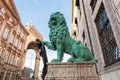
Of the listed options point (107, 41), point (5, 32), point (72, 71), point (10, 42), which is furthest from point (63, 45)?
point (10, 42)

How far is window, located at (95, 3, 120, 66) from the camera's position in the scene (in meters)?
3.99

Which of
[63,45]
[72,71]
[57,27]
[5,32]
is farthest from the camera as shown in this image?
[5,32]

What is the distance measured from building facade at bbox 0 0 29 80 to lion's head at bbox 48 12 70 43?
1705cm

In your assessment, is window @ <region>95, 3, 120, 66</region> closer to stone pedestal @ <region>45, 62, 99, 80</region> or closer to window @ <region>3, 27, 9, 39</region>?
stone pedestal @ <region>45, 62, 99, 80</region>

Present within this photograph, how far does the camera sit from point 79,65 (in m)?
3.13

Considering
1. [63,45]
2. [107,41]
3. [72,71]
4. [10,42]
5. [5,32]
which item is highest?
[5,32]

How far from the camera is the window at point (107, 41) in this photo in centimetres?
399

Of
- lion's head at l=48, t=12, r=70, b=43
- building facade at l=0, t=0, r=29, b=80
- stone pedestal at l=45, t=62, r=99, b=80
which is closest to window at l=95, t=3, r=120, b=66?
stone pedestal at l=45, t=62, r=99, b=80

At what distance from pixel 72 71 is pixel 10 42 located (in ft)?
67.5

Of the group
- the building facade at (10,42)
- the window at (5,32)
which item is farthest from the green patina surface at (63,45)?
the window at (5,32)

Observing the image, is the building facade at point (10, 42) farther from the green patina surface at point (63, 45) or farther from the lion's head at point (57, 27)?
the green patina surface at point (63, 45)

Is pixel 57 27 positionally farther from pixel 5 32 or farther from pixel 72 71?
pixel 5 32

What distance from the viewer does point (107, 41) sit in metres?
4.69

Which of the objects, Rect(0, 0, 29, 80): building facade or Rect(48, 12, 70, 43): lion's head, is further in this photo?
Rect(0, 0, 29, 80): building facade
